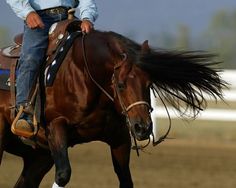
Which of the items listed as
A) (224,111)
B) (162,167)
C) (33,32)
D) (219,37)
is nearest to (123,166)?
(33,32)

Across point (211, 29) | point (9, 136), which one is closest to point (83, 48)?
point (9, 136)

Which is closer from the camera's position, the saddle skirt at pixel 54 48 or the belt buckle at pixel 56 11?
the saddle skirt at pixel 54 48

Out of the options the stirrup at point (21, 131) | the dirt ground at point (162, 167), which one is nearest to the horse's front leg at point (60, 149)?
the stirrup at point (21, 131)

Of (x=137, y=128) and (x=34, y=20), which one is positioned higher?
(x=34, y=20)

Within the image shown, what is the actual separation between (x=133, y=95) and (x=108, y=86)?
0.36 m

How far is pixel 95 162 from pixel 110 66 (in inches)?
231

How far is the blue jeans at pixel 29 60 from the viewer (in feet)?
25.4

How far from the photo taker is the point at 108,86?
7480 millimetres

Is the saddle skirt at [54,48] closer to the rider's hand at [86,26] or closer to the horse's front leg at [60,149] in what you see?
the rider's hand at [86,26]

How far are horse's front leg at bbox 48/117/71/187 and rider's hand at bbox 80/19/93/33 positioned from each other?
2.56 feet

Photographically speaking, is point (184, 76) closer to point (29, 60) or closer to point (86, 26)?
point (86, 26)

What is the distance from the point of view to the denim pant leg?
7734mm

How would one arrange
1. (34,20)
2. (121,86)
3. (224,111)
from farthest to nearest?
(224,111) → (34,20) → (121,86)


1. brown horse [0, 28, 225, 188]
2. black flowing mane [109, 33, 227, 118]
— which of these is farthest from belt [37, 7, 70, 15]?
black flowing mane [109, 33, 227, 118]
